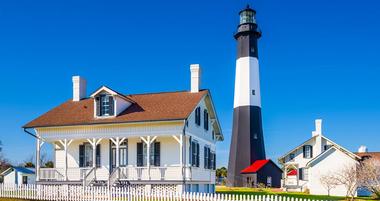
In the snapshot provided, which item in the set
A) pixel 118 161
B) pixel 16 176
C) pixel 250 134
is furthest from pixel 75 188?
pixel 16 176

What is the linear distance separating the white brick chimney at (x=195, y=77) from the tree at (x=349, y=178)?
484 inches

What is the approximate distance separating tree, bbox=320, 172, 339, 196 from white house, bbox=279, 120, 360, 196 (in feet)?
1.15

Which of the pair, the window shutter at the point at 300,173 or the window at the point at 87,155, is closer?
the window at the point at 87,155

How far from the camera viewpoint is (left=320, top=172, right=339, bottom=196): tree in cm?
3548

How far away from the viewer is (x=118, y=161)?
83.4 ft

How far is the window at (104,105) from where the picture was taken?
26234 mm

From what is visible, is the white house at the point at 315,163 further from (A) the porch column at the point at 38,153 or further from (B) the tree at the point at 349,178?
(A) the porch column at the point at 38,153

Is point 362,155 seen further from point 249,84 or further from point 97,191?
point 97,191

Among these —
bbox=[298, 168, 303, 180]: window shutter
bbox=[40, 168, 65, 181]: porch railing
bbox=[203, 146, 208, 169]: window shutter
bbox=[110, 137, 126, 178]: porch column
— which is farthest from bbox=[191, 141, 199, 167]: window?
bbox=[298, 168, 303, 180]: window shutter

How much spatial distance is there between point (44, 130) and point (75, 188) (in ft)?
20.4

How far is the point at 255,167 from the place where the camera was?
46.9m

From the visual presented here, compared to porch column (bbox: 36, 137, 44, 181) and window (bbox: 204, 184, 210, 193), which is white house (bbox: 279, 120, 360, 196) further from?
porch column (bbox: 36, 137, 44, 181)

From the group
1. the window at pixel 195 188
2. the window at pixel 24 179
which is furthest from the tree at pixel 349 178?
the window at pixel 24 179

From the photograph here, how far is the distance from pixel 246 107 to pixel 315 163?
37.1 ft
